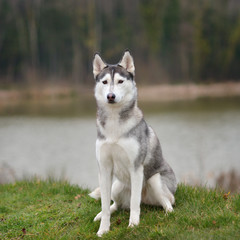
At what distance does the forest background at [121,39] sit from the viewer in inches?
1103

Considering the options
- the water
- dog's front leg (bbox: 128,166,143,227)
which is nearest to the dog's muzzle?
dog's front leg (bbox: 128,166,143,227)

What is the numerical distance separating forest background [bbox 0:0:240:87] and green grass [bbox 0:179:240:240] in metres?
22.7

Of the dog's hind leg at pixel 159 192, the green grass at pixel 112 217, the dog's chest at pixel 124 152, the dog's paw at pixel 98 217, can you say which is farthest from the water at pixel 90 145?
the dog's chest at pixel 124 152

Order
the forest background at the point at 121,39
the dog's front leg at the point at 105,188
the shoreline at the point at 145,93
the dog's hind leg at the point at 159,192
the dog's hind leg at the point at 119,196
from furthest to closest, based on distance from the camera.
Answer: the forest background at the point at 121,39
the shoreline at the point at 145,93
the dog's hind leg at the point at 119,196
the dog's hind leg at the point at 159,192
the dog's front leg at the point at 105,188

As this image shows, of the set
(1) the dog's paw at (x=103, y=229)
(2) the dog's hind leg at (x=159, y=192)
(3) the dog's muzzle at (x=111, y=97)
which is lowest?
(1) the dog's paw at (x=103, y=229)

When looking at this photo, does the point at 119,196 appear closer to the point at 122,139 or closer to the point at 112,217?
the point at 112,217

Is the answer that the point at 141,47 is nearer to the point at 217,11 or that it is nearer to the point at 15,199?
the point at 217,11

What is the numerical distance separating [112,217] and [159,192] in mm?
726

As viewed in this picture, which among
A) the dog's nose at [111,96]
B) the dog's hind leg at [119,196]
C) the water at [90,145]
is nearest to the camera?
the dog's nose at [111,96]

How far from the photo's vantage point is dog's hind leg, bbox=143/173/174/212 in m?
4.82

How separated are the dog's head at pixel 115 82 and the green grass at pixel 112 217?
149cm

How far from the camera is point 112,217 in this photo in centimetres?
500

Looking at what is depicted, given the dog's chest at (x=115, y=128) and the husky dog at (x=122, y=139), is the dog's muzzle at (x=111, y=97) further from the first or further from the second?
the dog's chest at (x=115, y=128)

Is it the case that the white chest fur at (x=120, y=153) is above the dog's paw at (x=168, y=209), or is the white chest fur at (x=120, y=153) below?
above
